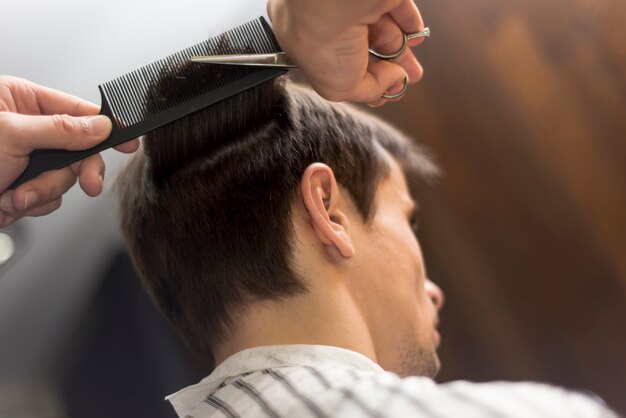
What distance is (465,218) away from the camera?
1.77 meters

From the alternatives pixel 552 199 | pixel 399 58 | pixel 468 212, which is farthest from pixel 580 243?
pixel 399 58

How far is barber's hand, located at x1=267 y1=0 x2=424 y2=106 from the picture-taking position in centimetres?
95

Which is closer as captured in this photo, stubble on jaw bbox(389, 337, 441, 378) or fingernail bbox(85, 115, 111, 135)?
fingernail bbox(85, 115, 111, 135)

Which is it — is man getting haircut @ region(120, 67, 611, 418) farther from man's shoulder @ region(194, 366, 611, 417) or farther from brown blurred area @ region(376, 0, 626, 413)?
brown blurred area @ region(376, 0, 626, 413)

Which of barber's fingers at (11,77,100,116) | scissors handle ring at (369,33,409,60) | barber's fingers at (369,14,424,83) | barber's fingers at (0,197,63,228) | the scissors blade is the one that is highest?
barber's fingers at (11,77,100,116)

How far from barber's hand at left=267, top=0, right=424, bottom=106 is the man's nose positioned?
72cm

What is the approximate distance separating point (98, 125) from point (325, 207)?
404 mm

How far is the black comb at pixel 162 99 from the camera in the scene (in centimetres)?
105

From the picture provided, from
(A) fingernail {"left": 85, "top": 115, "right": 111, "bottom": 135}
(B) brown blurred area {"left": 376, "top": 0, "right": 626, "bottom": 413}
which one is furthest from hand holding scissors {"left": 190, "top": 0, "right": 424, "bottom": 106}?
(B) brown blurred area {"left": 376, "top": 0, "right": 626, "bottom": 413}

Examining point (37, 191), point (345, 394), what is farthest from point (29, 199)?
point (345, 394)

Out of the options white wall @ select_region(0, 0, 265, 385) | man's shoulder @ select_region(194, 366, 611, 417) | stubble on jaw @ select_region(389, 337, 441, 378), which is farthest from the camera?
white wall @ select_region(0, 0, 265, 385)

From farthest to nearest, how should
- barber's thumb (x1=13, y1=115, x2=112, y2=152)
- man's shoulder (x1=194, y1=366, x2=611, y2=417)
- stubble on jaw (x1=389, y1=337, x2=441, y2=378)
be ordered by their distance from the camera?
stubble on jaw (x1=389, y1=337, x2=441, y2=378) < barber's thumb (x1=13, y1=115, x2=112, y2=152) < man's shoulder (x1=194, y1=366, x2=611, y2=417)

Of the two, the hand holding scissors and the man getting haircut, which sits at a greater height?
the hand holding scissors

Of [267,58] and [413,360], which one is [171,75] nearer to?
[267,58]
